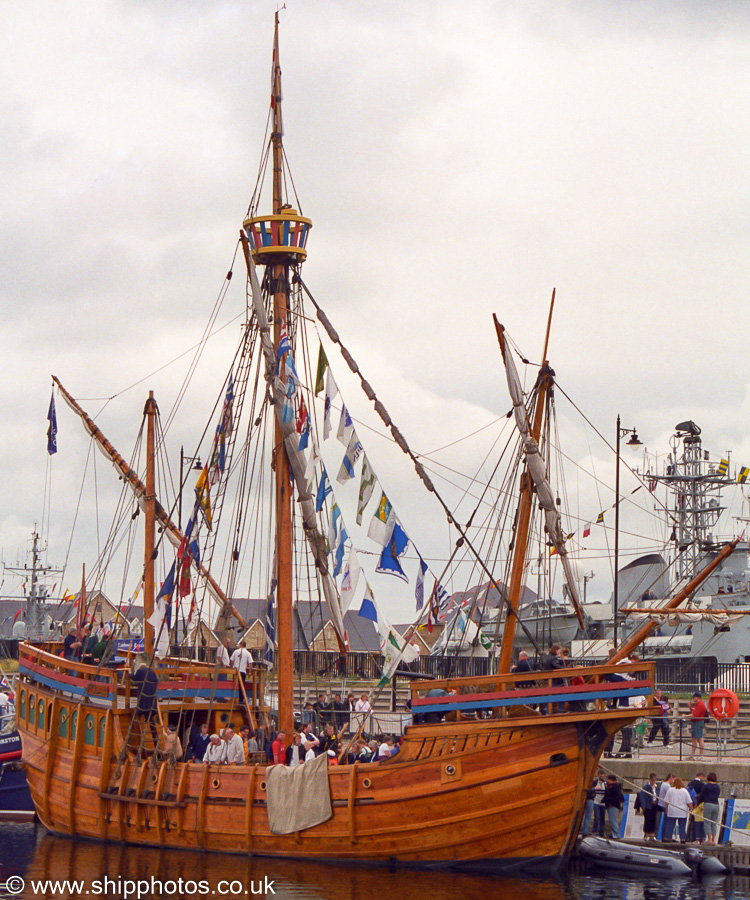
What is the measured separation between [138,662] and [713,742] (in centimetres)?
1669

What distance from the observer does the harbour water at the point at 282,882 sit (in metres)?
22.3

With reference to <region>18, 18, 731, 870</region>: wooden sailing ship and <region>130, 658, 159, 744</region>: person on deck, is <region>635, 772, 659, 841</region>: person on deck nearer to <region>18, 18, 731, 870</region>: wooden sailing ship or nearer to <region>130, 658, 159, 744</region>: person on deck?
<region>18, 18, 731, 870</region>: wooden sailing ship

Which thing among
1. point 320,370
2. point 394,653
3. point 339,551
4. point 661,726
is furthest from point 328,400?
point 661,726

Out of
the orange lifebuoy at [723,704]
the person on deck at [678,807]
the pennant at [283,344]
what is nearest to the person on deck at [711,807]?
the person on deck at [678,807]

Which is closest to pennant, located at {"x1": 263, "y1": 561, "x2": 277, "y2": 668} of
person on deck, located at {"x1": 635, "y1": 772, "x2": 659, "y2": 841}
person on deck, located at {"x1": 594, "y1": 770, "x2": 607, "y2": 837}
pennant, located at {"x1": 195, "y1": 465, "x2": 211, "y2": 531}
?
pennant, located at {"x1": 195, "y1": 465, "x2": 211, "y2": 531}

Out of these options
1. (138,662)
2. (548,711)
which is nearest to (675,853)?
(548,711)

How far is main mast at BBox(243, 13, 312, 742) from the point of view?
97.8 ft

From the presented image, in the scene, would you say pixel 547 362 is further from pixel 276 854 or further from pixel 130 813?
pixel 130 813

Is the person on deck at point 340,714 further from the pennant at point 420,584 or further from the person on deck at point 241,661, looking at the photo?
the pennant at point 420,584

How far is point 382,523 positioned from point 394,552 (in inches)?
28.7

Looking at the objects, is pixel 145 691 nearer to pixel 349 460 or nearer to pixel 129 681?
pixel 129 681

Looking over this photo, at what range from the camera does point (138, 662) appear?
30.7 metres

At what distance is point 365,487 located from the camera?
28750 millimetres

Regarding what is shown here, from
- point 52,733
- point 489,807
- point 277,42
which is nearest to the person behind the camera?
point 489,807
